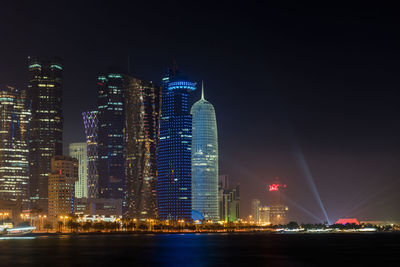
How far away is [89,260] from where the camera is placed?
156 metres

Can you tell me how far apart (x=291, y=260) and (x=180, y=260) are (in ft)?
100

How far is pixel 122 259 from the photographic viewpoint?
162000 millimetres

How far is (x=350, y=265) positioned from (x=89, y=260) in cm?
6693

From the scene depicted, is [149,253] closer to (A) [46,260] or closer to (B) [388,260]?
(A) [46,260]

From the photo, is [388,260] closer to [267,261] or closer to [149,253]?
[267,261]

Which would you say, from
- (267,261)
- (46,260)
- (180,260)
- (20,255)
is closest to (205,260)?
(180,260)

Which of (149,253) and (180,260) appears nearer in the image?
(180,260)

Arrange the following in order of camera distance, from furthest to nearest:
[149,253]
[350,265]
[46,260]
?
1. [149,253]
2. [46,260]
3. [350,265]

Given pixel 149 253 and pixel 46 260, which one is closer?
pixel 46 260

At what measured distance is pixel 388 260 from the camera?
6398 inches

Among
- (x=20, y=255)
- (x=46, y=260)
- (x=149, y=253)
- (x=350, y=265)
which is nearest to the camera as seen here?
(x=350, y=265)

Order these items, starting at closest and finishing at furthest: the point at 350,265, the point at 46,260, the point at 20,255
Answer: the point at 350,265
the point at 46,260
the point at 20,255

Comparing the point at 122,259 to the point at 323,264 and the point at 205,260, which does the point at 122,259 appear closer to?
the point at 205,260

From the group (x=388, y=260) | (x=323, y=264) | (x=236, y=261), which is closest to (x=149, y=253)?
(x=236, y=261)
